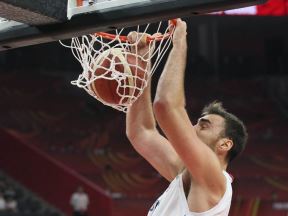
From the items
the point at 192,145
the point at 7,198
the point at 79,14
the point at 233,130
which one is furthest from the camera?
the point at 7,198

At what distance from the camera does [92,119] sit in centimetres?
1323

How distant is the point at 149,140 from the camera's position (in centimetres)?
286

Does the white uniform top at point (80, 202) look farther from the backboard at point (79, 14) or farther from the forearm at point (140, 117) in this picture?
the backboard at point (79, 14)

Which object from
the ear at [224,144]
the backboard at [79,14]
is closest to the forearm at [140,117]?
the ear at [224,144]

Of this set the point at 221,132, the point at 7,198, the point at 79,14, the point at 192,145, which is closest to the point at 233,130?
the point at 221,132

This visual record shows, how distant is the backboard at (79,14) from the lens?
186cm

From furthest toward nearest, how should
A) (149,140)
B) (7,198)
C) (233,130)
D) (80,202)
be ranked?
(7,198) → (80,202) → (149,140) → (233,130)

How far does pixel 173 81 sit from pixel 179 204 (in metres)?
0.50

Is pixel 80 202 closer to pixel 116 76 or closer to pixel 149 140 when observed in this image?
pixel 149 140

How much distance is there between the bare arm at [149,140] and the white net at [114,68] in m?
0.25

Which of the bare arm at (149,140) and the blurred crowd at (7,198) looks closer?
the bare arm at (149,140)

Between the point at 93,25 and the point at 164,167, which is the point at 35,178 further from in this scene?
the point at 93,25

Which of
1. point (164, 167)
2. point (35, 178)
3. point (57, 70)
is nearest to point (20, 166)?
point (35, 178)

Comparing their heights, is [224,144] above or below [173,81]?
below
